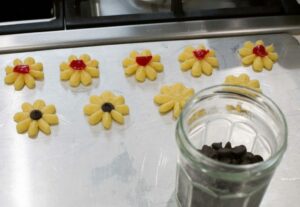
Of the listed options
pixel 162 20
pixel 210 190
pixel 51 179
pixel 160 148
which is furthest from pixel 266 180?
pixel 162 20

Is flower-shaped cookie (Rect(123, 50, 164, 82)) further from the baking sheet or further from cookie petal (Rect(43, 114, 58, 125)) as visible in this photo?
cookie petal (Rect(43, 114, 58, 125))

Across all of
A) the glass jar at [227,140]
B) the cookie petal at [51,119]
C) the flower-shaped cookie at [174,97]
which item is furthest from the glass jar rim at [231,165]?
the cookie petal at [51,119]

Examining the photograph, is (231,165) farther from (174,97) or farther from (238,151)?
(174,97)

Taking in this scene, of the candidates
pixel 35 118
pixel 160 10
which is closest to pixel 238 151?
pixel 35 118

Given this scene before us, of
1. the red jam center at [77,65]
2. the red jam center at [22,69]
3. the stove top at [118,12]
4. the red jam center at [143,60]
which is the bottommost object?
the red jam center at [22,69]

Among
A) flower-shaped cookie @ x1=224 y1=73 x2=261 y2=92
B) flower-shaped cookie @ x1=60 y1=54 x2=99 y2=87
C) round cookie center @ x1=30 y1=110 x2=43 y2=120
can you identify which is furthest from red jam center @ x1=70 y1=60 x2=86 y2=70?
flower-shaped cookie @ x1=224 y1=73 x2=261 y2=92

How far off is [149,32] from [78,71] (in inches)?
6.0

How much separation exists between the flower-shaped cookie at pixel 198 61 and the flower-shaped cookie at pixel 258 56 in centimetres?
5

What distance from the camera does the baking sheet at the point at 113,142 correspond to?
1.98 feet

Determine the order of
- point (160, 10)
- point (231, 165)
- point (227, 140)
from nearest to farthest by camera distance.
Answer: point (231, 165) < point (227, 140) < point (160, 10)

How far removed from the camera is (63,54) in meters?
0.77

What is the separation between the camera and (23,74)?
2.37ft

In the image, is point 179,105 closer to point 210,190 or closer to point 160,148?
point 160,148

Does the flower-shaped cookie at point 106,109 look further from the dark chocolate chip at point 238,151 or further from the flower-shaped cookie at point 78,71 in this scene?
the dark chocolate chip at point 238,151
